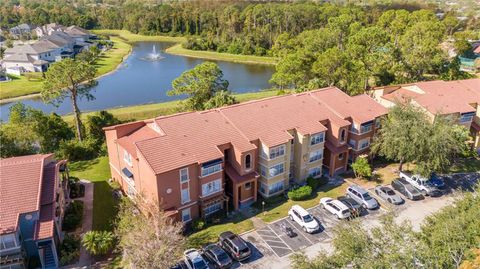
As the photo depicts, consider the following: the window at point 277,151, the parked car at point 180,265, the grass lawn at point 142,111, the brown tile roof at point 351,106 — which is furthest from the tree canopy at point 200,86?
the parked car at point 180,265

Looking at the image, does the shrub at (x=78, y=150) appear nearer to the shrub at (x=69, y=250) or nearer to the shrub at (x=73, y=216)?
the shrub at (x=73, y=216)

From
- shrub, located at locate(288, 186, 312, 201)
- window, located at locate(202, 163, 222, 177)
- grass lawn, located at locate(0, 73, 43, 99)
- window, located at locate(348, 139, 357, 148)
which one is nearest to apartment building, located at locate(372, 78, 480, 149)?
window, located at locate(348, 139, 357, 148)

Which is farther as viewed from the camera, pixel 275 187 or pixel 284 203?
pixel 275 187

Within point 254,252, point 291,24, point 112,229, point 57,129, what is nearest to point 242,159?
point 254,252

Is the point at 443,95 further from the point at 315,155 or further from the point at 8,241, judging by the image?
the point at 8,241

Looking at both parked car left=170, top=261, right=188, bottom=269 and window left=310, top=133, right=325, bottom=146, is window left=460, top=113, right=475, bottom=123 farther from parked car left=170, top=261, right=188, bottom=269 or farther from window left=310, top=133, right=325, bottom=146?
parked car left=170, top=261, right=188, bottom=269

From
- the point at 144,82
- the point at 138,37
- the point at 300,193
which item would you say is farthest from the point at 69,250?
the point at 138,37

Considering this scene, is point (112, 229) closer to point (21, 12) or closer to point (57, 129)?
point (57, 129)
